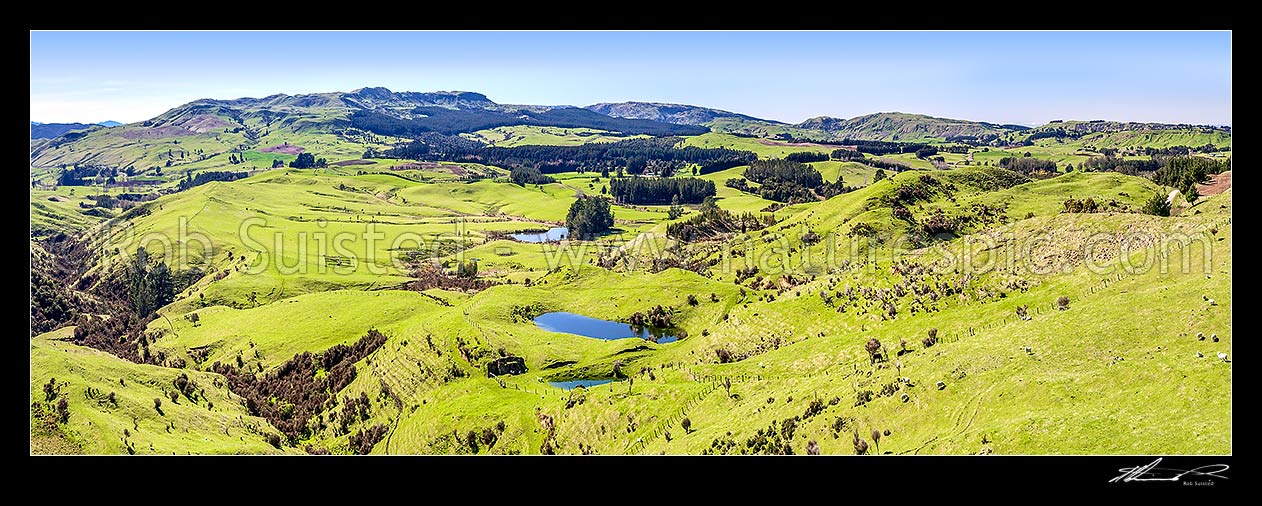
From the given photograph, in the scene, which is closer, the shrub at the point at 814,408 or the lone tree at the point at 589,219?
the shrub at the point at 814,408

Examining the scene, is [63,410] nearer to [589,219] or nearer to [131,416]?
[131,416]

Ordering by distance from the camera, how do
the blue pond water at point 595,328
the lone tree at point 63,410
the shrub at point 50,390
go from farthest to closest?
the blue pond water at point 595,328, the shrub at point 50,390, the lone tree at point 63,410

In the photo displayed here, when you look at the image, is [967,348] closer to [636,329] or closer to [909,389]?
[909,389]

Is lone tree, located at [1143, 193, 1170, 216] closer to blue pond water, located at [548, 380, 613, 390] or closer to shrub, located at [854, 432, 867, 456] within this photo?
shrub, located at [854, 432, 867, 456]

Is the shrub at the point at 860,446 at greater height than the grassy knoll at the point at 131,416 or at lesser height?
greater

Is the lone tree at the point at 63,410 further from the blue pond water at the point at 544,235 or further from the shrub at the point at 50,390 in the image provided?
the blue pond water at the point at 544,235
